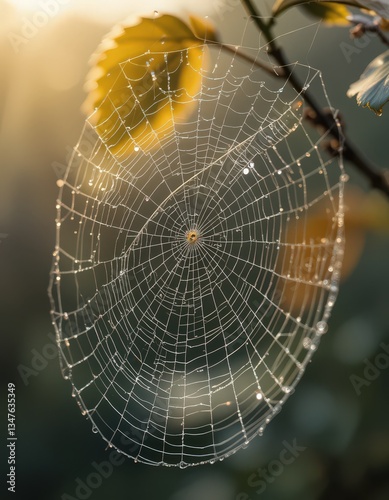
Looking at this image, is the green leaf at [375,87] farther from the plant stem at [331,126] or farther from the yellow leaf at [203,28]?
the yellow leaf at [203,28]

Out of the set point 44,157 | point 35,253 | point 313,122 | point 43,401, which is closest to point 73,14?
point 44,157

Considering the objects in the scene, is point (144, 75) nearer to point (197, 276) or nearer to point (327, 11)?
point (327, 11)

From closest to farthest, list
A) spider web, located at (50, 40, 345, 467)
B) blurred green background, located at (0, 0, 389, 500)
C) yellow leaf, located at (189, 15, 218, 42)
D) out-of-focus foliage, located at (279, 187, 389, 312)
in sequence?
yellow leaf, located at (189, 15, 218, 42) < out-of-focus foliage, located at (279, 187, 389, 312) < spider web, located at (50, 40, 345, 467) < blurred green background, located at (0, 0, 389, 500)

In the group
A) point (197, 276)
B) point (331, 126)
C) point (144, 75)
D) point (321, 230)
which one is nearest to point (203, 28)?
point (144, 75)

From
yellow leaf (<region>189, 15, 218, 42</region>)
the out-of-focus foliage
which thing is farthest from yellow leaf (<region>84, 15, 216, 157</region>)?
the out-of-focus foliage

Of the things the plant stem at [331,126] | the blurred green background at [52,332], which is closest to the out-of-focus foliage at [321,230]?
the blurred green background at [52,332]

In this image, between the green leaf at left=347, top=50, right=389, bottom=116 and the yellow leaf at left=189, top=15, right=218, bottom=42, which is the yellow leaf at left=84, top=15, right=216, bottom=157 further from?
the green leaf at left=347, top=50, right=389, bottom=116
